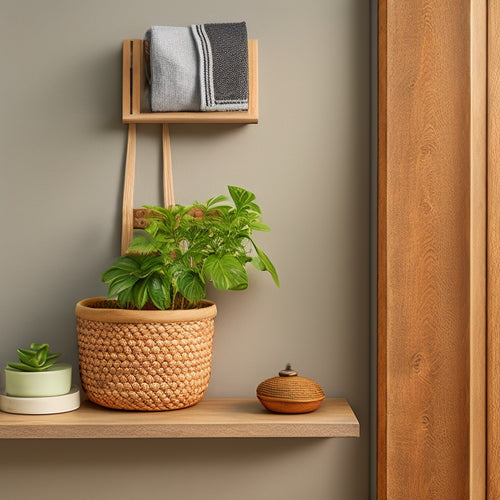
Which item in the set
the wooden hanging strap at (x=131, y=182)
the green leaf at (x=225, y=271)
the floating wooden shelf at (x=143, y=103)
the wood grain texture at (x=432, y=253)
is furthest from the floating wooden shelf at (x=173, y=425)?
the floating wooden shelf at (x=143, y=103)

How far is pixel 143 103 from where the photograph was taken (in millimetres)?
1297

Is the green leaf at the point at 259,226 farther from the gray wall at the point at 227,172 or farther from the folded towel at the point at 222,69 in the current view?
the folded towel at the point at 222,69

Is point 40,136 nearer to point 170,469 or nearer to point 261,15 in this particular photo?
point 261,15

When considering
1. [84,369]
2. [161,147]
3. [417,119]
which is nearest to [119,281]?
[84,369]

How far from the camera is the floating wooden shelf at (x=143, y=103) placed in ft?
4.11

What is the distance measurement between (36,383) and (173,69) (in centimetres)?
65

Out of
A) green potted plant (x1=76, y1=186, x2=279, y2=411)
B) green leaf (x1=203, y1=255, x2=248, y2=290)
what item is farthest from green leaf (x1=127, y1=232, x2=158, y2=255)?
green leaf (x1=203, y1=255, x2=248, y2=290)

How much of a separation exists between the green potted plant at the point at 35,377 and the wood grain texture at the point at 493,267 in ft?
2.59

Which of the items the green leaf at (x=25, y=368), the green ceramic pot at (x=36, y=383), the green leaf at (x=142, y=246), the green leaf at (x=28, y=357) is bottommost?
the green ceramic pot at (x=36, y=383)

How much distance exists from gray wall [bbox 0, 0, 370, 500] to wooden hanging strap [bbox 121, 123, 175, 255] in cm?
2

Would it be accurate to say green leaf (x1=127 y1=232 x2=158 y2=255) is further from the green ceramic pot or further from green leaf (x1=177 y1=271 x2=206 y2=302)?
the green ceramic pot

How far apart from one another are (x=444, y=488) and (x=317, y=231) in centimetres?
55

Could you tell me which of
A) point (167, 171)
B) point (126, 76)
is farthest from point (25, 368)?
point (126, 76)

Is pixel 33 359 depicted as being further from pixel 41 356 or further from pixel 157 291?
pixel 157 291
